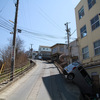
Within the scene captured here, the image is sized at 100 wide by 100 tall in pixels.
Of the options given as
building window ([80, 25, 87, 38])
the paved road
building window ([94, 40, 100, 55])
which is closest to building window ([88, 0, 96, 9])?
building window ([80, 25, 87, 38])

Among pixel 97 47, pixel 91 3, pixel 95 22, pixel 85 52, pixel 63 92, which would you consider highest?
pixel 91 3

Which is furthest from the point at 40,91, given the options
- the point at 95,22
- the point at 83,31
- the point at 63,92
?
the point at 83,31

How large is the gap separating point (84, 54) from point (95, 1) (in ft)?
20.6

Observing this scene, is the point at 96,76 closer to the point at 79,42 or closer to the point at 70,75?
the point at 70,75

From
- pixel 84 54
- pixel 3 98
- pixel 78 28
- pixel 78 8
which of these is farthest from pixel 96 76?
pixel 78 8

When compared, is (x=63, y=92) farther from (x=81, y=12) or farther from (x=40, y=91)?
(x=81, y=12)

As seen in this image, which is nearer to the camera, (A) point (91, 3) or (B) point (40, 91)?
(B) point (40, 91)

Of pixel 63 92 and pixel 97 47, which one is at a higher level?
pixel 97 47

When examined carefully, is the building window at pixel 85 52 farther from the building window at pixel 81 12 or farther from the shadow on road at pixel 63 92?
the shadow on road at pixel 63 92

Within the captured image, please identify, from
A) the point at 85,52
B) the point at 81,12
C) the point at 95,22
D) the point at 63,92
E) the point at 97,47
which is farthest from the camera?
the point at 81,12

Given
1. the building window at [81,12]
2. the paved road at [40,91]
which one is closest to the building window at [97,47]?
the paved road at [40,91]

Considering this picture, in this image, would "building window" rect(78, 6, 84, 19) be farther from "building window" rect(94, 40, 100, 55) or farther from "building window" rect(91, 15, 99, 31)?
"building window" rect(94, 40, 100, 55)

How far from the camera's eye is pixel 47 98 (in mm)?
5594

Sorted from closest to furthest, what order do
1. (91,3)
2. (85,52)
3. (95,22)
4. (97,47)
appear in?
(97,47), (95,22), (91,3), (85,52)
